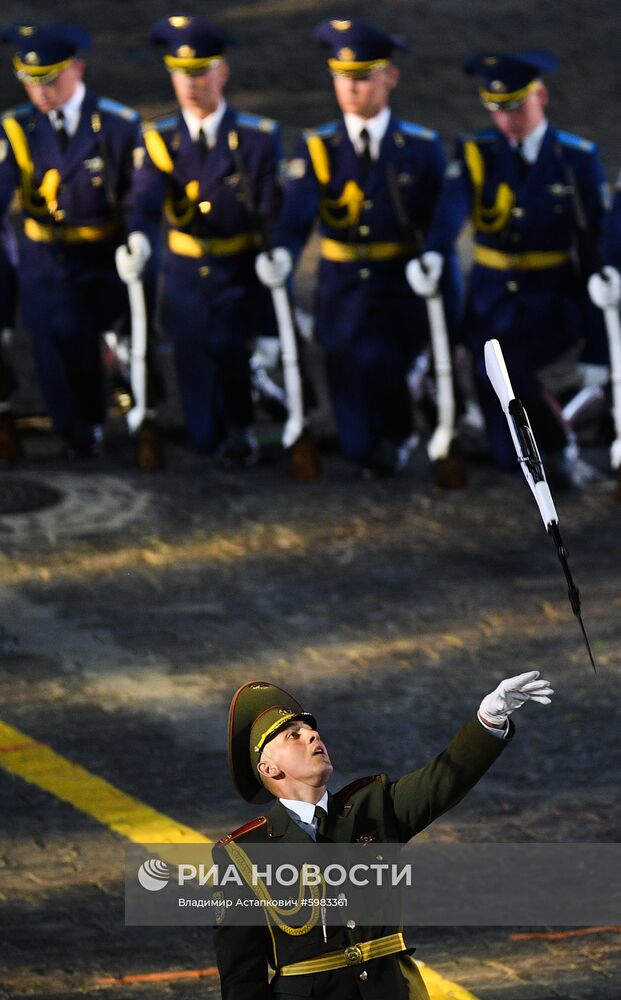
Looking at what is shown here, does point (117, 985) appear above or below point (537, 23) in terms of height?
above

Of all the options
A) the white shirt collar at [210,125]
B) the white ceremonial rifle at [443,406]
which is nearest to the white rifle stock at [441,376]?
the white ceremonial rifle at [443,406]

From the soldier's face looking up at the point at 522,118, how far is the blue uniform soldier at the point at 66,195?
1865 mm

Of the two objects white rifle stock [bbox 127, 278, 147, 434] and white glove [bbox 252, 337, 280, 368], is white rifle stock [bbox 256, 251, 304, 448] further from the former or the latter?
white rifle stock [bbox 127, 278, 147, 434]

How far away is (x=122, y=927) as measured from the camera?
27.4 ft

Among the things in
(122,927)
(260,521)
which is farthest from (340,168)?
(122,927)

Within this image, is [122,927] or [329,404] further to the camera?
[329,404]

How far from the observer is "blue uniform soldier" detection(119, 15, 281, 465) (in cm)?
1299

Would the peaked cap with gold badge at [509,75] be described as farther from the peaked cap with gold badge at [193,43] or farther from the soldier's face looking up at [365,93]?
the peaked cap with gold badge at [193,43]

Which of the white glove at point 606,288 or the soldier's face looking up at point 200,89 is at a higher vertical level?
the soldier's face looking up at point 200,89

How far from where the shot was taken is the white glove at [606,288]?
12.6 metres

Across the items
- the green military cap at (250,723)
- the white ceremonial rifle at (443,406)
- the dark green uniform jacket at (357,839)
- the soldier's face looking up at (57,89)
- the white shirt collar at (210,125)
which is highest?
the green military cap at (250,723)

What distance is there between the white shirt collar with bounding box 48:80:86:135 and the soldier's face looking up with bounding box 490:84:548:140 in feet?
7.04

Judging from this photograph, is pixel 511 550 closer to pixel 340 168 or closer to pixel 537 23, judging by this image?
pixel 340 168

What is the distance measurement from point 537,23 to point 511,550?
1143 cm
